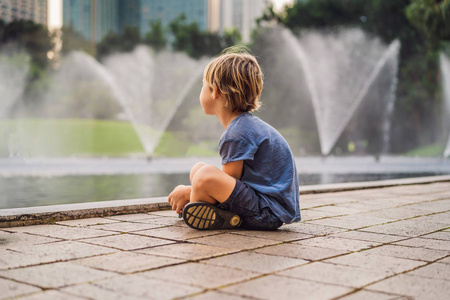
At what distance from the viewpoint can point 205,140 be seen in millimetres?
36062

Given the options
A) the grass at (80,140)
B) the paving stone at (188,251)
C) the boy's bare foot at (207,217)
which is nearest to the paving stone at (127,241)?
the paving stone at (188,251)

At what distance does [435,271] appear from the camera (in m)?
2.54

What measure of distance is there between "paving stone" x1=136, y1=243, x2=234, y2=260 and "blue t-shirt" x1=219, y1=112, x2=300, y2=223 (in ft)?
2.33

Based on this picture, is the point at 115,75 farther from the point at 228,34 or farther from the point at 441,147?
the point at 441,147

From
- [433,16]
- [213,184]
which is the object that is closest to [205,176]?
[213,184]

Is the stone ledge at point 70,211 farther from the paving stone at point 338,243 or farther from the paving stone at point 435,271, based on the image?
the paving stone at point 435,271

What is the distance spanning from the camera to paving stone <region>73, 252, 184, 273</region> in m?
2.51

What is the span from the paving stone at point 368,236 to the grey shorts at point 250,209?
0.41m

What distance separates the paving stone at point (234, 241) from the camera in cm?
307

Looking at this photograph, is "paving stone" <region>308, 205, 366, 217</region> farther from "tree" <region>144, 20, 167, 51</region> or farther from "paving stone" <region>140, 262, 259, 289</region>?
"tree" <region>144, 20, 167, 51</region>

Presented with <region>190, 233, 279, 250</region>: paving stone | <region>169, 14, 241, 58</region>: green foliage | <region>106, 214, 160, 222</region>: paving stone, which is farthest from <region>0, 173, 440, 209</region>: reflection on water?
<region>169, 14, 241, 58</region>: green foliage

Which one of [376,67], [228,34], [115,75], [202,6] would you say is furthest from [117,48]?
[202,6]

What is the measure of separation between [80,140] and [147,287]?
33.7 m

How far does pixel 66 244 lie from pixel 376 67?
29354mm
